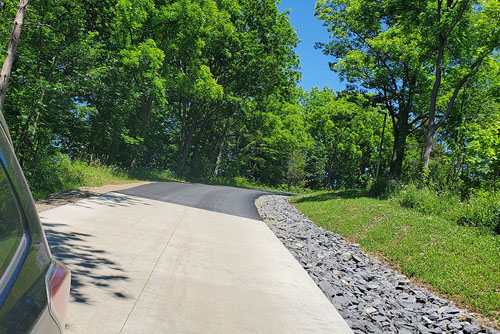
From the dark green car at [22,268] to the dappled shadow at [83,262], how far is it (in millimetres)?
2786

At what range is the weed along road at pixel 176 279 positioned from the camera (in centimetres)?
396

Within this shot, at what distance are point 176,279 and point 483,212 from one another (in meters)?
8.96

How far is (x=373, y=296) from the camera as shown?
650 cm

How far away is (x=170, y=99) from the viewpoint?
132 feet

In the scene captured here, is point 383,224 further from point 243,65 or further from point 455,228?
point 243,65

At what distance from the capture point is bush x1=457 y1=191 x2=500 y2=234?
9.68 metres

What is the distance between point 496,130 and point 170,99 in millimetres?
32864

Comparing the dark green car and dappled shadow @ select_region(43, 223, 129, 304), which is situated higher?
the dark green car

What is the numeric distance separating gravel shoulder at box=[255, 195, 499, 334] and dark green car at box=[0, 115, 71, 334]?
425 centimetres

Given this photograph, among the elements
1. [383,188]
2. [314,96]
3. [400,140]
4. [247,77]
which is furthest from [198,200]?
[314,96]

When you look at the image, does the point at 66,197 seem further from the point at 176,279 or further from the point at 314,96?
the point at 314,96

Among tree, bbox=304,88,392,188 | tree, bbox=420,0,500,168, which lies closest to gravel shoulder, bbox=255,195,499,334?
tree, bbox=420,0,500,168

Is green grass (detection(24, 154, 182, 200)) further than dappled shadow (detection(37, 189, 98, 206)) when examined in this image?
Yes

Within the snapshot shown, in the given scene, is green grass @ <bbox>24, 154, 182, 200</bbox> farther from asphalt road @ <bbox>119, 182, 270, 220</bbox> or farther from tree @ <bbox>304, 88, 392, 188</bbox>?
tree @ <bbox>304, 88, 392, 188</bbox>
